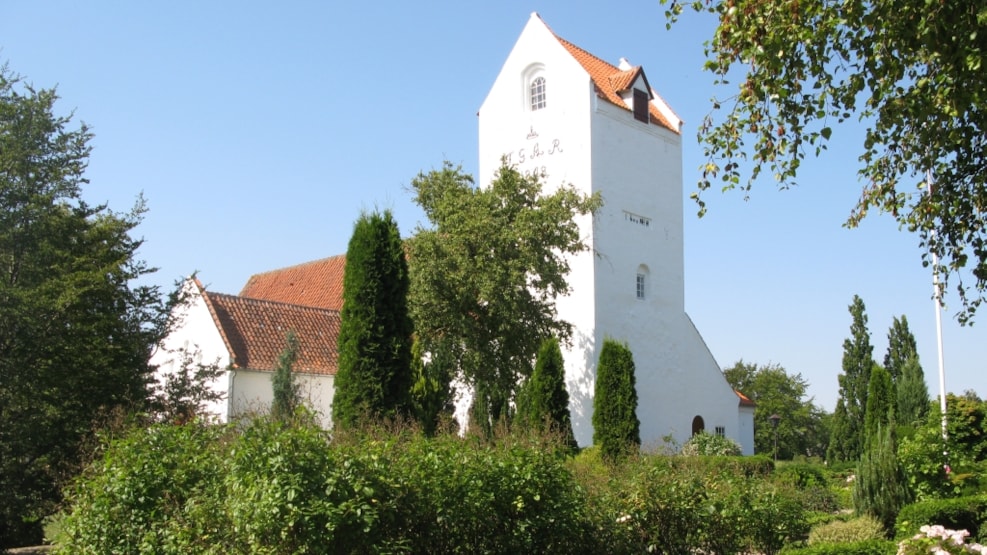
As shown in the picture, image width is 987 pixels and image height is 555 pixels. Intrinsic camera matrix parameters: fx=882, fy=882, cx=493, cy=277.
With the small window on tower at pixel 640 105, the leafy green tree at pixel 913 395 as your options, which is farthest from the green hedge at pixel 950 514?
the small window on tower at pixel 640 105

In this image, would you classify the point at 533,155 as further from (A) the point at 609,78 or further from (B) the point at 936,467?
(B) the point at 936,467

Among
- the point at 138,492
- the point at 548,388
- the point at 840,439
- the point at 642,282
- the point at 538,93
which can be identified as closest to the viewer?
the point at 138,492

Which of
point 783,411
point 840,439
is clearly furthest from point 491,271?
point 783,411

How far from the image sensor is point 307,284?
35656 mm

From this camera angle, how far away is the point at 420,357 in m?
22.9

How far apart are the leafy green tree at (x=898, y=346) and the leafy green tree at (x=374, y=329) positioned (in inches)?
1205

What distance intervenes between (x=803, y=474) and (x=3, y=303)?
1904 cm

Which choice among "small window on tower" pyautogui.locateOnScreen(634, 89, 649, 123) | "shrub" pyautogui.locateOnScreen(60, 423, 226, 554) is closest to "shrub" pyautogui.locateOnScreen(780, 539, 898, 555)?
"shrub" pyautogui.locateOnScreen(60, 423, 226, 554)

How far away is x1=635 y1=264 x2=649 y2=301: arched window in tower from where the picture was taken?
30.2 metres

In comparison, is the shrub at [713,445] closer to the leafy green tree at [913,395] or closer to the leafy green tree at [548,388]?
the leafy green tree at [548,388]

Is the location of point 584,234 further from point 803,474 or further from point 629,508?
point 629,508

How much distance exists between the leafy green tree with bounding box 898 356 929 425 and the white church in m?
5.85

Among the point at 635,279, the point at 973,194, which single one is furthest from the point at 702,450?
the point at 973,194

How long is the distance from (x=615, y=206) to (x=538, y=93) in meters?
4.98
